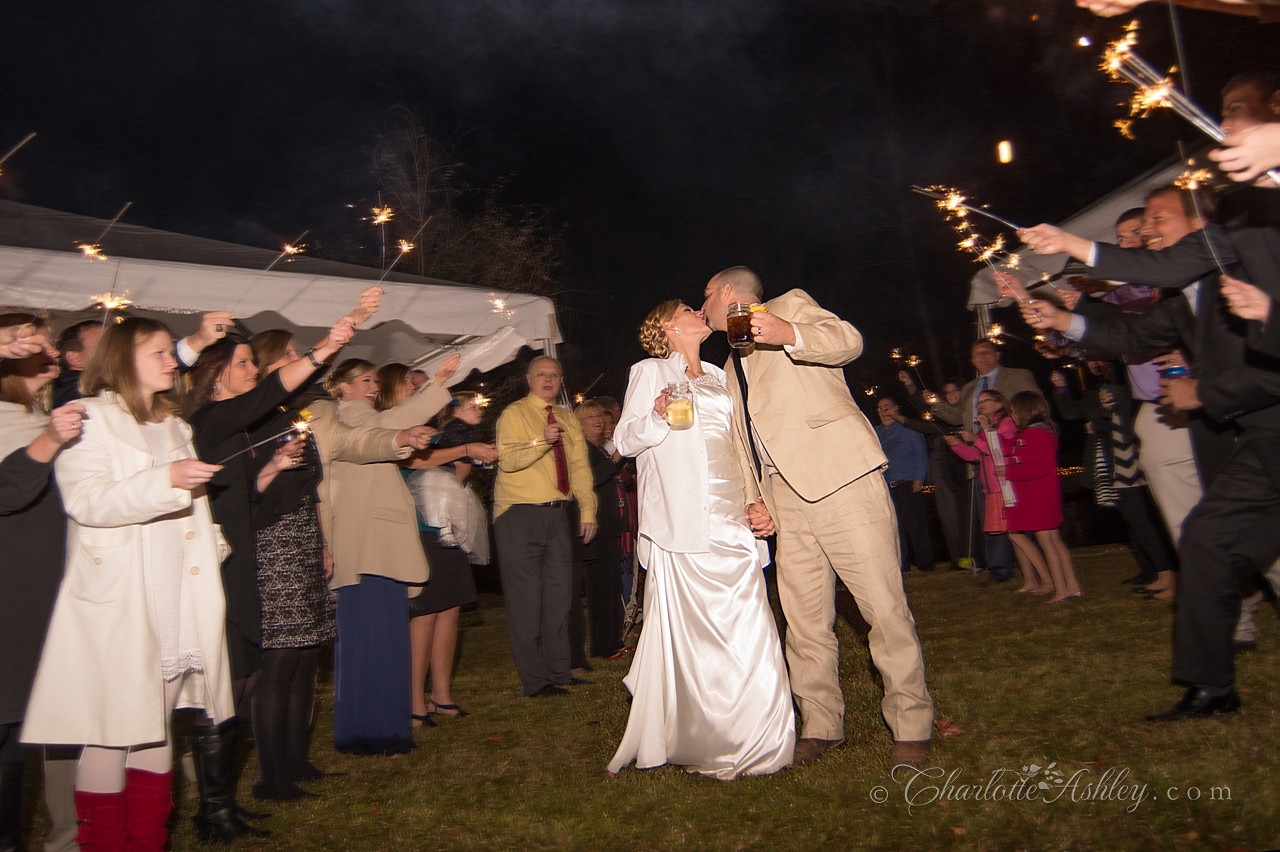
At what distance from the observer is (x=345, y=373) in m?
5.57

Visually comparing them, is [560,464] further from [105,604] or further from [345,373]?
[105,604]

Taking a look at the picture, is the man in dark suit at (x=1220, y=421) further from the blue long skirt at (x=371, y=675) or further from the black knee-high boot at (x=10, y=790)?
the black knee-high boot at (x=10, y=790)

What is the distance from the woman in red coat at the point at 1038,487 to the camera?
792 centimetres

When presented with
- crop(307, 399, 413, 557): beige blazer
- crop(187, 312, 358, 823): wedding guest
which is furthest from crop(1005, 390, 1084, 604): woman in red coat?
crop(187, 312, 358, 823): wedding guest

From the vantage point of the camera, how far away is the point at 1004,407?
8.73 metres

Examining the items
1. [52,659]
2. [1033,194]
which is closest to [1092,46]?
[52,659]

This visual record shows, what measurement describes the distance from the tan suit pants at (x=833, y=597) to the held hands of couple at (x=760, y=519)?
2.6 inches

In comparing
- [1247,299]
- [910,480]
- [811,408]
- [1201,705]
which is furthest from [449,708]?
[910,480]

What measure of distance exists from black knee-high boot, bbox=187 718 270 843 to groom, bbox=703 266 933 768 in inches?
94.2

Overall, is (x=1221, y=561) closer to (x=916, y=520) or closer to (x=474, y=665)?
(x=474, y=665)

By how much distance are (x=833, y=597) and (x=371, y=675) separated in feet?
8.50

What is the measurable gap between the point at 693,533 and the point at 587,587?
3900 mm

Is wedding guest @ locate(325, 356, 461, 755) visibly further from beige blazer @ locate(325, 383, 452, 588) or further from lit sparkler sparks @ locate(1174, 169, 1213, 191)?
lit sparkler sparks @ locate(1174, 169, 1213, 191)

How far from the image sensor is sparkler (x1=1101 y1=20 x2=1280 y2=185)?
2.53 meters
